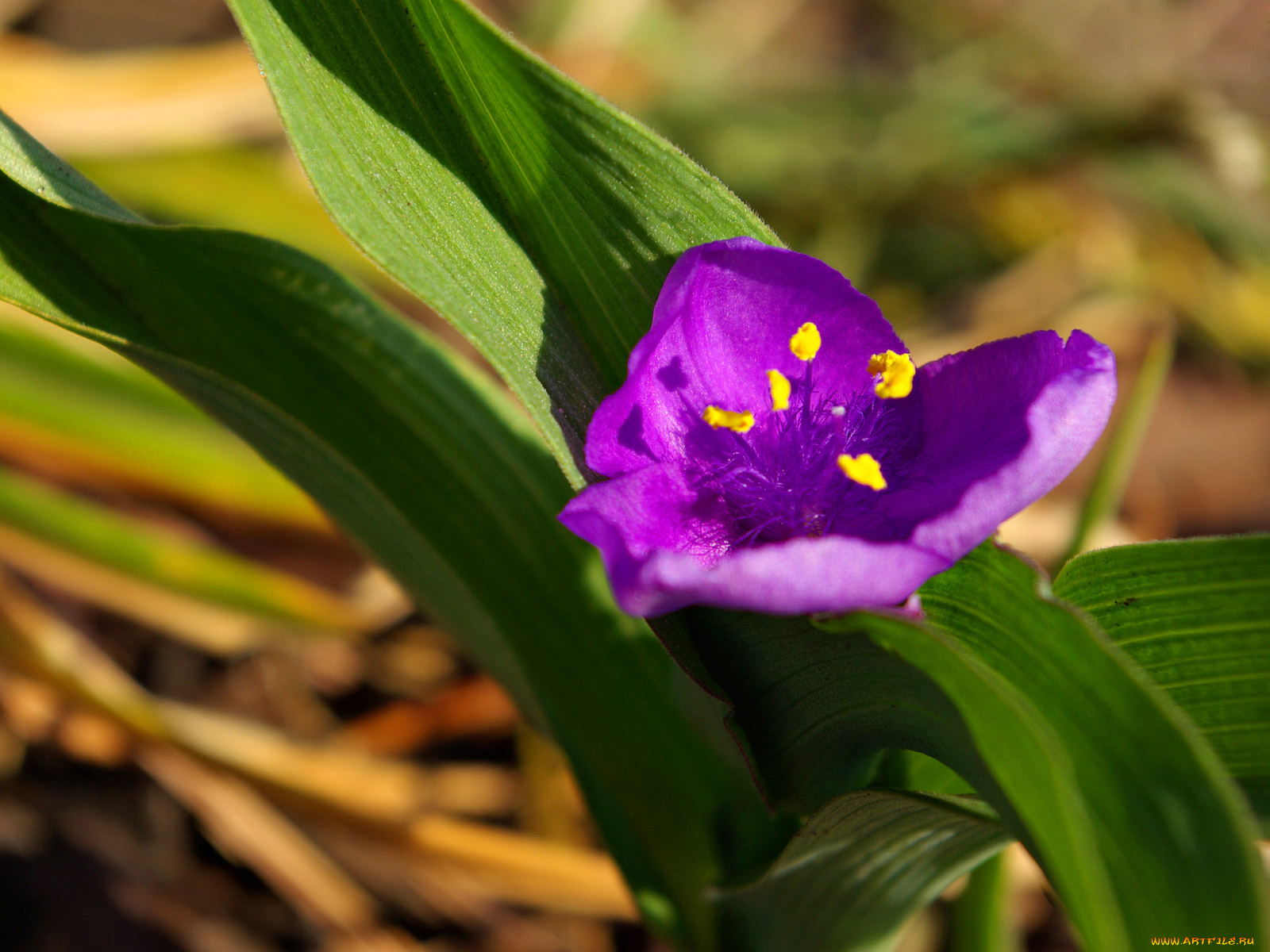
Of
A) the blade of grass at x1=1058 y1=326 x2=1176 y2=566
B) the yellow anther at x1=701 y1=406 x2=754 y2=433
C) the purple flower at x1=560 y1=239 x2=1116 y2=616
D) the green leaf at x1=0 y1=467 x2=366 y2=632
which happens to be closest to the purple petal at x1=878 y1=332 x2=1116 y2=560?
the purple flower at x1=560 y1=239 x2=1116 y2=616

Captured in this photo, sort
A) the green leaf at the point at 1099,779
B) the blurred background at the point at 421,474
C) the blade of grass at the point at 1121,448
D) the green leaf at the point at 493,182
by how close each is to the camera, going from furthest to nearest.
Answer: the blurred background at the point at 421,474, the blade of grass at the point at 1121,448, the green leaf at the point at 493,182, the green leaf at the point at 1099,779

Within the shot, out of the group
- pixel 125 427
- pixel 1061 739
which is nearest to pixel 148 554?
pixel 125 427

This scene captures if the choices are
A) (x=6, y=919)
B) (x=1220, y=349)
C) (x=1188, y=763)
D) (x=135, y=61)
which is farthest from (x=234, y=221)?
(x=1220, y=349)

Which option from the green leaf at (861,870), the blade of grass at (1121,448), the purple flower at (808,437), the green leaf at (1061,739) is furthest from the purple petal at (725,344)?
the blade of grass at (1121,448)

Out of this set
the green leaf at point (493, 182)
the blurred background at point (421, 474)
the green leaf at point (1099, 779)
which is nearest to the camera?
the green leaf at point (1099, 779)

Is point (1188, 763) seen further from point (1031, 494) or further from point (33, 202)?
point (33, 202)

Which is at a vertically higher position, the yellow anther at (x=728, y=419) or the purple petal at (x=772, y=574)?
the yellow anther at (x=728, y=419)

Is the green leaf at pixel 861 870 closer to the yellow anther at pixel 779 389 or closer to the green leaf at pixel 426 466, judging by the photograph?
the green leaf at pixel 426 466
